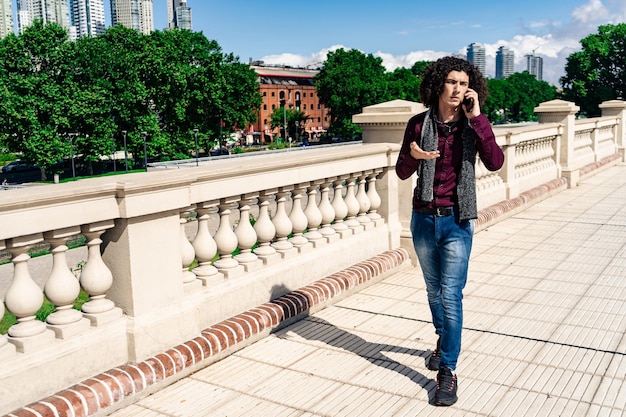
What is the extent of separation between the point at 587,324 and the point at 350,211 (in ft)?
7.73

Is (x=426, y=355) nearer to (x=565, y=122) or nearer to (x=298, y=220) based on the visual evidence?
(x=298, y=220)

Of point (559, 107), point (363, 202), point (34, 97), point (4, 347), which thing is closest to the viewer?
point (4, 347)

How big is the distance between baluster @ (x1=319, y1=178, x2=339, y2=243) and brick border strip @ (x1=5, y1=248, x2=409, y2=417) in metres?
0.36

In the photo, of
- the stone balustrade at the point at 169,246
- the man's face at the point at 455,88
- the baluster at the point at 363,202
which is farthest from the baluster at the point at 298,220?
the man's face at the point at 455,88

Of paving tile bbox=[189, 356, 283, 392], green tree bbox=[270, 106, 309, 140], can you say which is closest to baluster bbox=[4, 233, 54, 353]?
paving tile bbox=[189, 356, 283, 392]

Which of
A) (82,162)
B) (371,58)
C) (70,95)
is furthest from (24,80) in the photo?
(371,58)

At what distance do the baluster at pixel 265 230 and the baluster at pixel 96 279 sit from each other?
1.48m

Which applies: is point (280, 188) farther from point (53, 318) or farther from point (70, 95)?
point (70, 95)

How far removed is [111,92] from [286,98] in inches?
2693

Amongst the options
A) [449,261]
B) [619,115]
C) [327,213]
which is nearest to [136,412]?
[449,261]

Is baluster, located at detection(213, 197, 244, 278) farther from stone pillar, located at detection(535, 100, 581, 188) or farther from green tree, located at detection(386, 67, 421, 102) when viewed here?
green tree, located at detection(386, 67, 421, 102)

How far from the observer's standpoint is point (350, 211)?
6375mm

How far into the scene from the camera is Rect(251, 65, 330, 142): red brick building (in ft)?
413

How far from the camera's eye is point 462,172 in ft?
12.3
